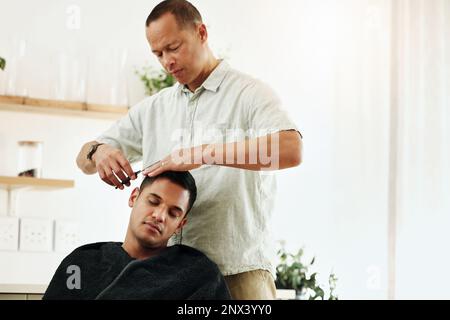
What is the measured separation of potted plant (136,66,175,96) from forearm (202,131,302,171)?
140cm

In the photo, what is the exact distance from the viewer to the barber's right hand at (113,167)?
1.35 m

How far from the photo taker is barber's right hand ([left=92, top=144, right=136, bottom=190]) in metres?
1.35

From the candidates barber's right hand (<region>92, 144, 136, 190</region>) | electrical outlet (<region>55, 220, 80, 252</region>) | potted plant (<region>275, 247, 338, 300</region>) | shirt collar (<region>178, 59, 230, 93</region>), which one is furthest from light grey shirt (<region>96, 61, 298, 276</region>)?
potted plant (<region>275, 247, 338, 300</region>)

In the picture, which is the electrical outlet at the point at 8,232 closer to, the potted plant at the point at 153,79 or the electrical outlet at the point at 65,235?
the electrical outlet at the point at 65,235

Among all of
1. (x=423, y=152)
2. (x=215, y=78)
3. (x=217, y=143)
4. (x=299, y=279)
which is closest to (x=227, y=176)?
(x=217, y=143)

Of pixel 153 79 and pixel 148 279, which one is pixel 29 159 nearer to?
pixel 153 79

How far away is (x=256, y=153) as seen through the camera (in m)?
1.25

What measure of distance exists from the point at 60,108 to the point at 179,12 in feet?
3.92

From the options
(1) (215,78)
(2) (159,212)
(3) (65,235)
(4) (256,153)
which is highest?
(1) (215,78)

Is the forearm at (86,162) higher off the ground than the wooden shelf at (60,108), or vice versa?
the wooden shelf at (60,108)

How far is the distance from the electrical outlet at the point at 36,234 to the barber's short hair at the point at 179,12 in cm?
129

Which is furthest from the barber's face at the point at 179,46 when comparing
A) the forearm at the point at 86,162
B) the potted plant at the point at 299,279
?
the potted plant at the point at 299,279
